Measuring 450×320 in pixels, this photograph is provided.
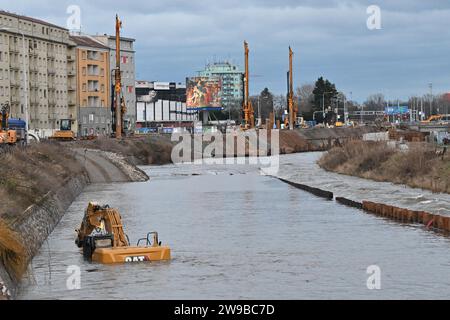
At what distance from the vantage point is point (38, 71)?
17150 centimetres

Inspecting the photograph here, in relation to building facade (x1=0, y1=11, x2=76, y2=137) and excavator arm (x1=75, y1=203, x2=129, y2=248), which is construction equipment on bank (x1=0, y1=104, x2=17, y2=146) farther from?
excavator arm (x1=75, y1=203, x2=129, y2=248)

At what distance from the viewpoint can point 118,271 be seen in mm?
37031

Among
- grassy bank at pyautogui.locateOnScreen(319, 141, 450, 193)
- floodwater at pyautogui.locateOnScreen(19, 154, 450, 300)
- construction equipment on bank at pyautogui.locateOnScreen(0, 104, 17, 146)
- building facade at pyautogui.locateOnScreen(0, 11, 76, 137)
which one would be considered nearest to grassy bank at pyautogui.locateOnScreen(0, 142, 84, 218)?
floodwater at pyautogui.locateOnScreen(19, 154, 450, 300)

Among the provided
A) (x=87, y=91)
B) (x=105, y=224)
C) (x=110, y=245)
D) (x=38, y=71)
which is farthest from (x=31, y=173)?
(x=87, y=91)

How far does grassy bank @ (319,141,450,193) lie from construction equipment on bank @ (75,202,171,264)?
35845 mm

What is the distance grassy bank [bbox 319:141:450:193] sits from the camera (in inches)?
3068

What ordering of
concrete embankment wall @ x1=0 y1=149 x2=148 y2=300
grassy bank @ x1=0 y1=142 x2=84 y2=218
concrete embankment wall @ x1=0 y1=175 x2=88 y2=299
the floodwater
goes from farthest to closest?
grassy bank @ x1=0 y1=142 x2=84 y2=218 → the floodwater → concrete embankment wall @ x1=0 y1=149 x2=148 y2=300 → concrete embankment wall @ x1=0 y1=175 x2=88 y2=299

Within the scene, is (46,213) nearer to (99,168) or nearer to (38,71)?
(99,168)

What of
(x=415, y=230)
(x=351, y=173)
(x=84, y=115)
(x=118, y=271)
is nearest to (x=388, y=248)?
(x=415, y=230)

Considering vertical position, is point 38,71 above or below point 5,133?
above

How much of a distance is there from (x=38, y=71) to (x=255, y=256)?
135 m

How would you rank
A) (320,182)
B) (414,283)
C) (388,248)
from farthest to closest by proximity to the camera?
(320,182) → (388,248) → (414,283)

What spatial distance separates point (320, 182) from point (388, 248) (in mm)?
46587
